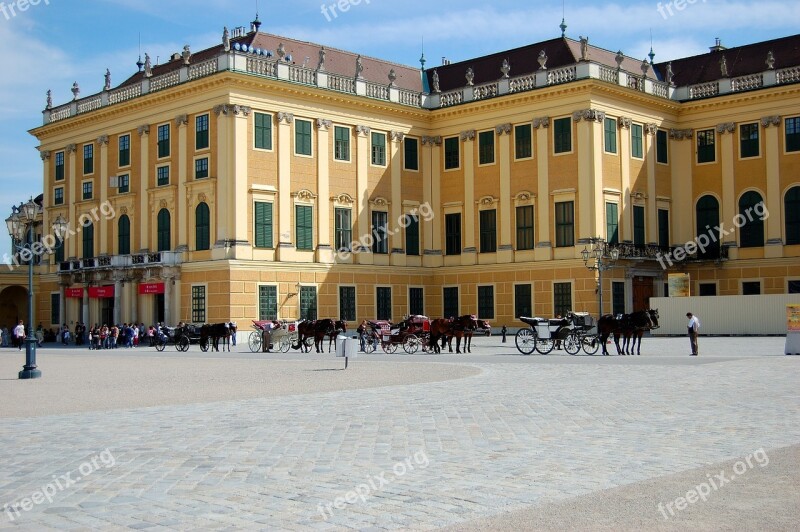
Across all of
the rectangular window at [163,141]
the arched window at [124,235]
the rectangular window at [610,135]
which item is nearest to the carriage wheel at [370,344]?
the rectangular window at [610,135]

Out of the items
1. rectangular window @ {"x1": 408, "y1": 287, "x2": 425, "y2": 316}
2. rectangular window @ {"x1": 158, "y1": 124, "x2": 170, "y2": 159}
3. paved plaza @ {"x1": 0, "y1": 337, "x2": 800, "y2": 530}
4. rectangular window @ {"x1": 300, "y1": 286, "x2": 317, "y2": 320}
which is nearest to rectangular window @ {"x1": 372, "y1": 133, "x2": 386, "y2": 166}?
rectangular window @ {"x1": 408, "y1": 287, "x2": 425, "y2": 316}

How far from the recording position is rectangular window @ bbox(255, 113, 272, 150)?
5312 centimetres

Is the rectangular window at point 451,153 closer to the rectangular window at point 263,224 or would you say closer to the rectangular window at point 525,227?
the rectangular window at point 525,227

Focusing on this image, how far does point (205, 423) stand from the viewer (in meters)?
15.0

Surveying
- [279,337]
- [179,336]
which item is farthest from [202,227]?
[279,337]

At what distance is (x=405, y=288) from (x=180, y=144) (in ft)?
Answer: 50.4

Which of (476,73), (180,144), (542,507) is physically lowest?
(542,507)

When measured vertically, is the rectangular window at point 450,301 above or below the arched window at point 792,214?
below

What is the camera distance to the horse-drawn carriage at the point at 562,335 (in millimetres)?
36500

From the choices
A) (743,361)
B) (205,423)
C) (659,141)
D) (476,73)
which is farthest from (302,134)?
(205,423)

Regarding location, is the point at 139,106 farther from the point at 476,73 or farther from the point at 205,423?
the point at 205,423

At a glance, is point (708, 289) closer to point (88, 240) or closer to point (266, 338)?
point (266, 338)

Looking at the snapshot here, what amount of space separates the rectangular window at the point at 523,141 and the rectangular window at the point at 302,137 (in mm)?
11749

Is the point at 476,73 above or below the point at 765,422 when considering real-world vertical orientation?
above
